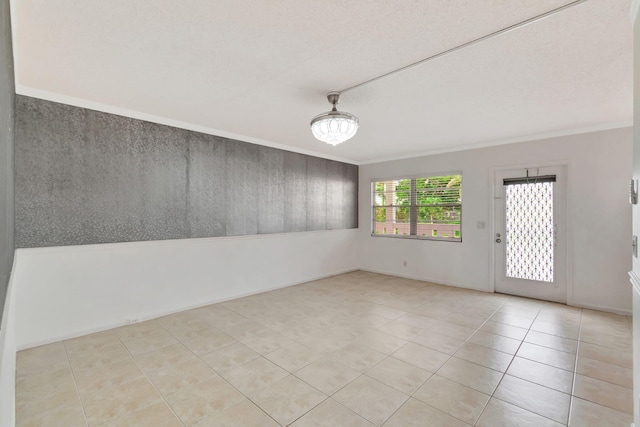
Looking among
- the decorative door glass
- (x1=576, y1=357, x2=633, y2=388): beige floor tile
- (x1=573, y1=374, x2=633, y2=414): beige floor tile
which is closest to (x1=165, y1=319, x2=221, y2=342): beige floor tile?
(x1=573, y1=374, x2=633, y2=414): beige floor tile

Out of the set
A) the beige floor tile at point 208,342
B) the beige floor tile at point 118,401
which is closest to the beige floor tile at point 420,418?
the beige floor tile at point 118,401

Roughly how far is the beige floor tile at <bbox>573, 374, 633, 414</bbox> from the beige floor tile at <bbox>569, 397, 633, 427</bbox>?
0.07 meters

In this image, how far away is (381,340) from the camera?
10.2 ft

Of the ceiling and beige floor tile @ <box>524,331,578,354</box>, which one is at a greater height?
the ceiling

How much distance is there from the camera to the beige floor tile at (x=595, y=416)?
1.89 meters

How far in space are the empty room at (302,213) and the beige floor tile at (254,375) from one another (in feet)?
0.06

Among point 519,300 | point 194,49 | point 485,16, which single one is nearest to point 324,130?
point 194,49

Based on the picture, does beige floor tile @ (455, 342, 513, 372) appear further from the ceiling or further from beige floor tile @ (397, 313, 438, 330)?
the ceiling

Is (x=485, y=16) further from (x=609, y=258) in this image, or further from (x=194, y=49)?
(x=609, y=258)

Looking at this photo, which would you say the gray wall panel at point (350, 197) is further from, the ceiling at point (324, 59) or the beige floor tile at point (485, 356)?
the beige floor tile at point (485, 356)

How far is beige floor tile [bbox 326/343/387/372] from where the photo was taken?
260 cm

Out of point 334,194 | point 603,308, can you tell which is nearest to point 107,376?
point 334,194

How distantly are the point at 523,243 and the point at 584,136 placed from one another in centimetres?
173

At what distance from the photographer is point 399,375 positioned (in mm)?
2438
